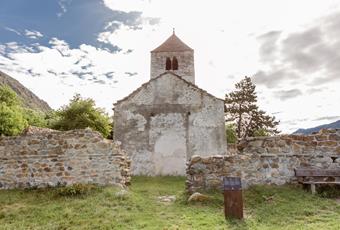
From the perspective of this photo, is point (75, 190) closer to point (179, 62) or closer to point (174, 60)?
point (179, 62)

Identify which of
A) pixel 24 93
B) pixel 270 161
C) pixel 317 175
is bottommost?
pixel 317 175

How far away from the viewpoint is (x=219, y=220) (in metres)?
7.47

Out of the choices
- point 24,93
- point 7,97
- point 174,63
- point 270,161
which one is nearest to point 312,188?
point 270,161

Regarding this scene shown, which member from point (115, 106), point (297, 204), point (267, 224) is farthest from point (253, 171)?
point (115, 106)

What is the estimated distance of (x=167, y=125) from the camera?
59.4 ft

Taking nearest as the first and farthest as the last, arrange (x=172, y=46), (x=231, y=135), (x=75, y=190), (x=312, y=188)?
(x=312, y=188), (x=75, y=190), (x=172, y=46), (x=231, y=135)

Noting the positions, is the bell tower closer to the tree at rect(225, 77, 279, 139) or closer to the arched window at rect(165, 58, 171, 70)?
the arched window at rect(165, 58, 171, 70)

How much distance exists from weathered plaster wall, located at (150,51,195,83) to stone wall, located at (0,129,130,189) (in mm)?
20648

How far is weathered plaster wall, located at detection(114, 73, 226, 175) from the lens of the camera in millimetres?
17719

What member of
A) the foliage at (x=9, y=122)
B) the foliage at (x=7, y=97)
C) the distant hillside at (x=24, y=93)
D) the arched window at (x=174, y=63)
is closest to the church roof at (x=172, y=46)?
the arched window at (x=174, y=63)

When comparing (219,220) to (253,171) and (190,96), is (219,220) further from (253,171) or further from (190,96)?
(190,96)

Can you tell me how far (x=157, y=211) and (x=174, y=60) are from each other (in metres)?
24.7

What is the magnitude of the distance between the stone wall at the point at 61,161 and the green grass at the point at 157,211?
77cm

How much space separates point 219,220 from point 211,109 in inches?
448
